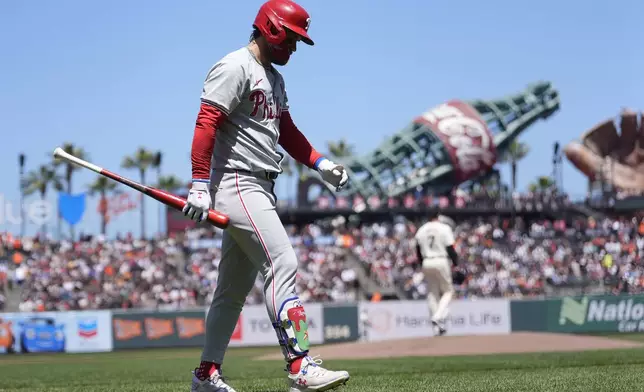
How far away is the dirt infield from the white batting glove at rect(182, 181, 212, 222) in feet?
26.0

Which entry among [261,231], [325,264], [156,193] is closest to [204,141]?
[156,193]

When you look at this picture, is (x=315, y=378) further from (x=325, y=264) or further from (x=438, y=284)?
(x=325, y=264)

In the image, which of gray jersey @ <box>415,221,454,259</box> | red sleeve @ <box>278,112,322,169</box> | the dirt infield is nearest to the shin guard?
red sleeve @ <box>278,112,322,169</box>

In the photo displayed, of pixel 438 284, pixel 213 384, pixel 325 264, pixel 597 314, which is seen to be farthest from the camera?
pixel 325 264

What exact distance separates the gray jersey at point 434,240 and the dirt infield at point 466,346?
149cm

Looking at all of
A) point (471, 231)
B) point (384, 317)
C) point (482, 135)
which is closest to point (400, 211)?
point (482, 135)

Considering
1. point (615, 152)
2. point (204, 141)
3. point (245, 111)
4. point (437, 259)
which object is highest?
point (615, 152)

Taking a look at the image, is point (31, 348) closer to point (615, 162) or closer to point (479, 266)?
point (479, 266)

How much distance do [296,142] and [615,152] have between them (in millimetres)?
63572

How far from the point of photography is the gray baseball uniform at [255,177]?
590cm

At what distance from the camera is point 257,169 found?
6.07 meters

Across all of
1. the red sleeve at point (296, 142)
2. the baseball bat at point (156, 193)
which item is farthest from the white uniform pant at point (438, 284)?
the baseball bat at point (156, 193)

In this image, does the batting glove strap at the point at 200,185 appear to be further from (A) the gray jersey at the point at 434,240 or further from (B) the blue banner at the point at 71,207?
(B) the blue banner at the point at 71,207

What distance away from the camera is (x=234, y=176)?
6.05 meters
